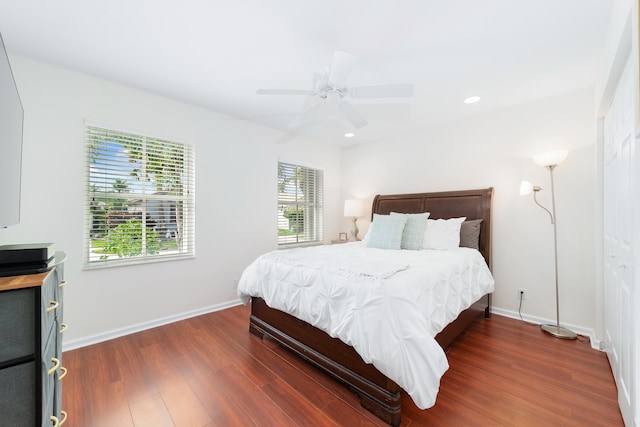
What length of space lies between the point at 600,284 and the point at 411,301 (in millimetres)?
2085

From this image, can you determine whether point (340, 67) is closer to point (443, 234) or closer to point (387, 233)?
point (387, 233)

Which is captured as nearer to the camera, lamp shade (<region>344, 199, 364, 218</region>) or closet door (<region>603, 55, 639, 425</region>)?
closet door (<region>603, 55, 639, 425</region>)

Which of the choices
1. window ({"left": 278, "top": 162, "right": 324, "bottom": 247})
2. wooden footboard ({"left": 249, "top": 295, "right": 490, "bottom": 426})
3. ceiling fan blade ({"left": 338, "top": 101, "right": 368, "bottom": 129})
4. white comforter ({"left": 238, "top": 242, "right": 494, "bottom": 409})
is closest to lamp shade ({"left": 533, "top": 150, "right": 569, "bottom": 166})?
white comforter ({"left": 238, "top": 242, "right": 494, "bottom": 409})

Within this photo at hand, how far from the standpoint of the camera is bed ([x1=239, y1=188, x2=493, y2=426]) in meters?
1.67

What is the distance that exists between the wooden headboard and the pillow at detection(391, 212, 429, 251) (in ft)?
1.53

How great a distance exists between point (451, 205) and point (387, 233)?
1.04m

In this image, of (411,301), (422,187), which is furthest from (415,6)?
(422,187)

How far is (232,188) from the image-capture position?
12.0 ft

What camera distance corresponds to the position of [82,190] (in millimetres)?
2566

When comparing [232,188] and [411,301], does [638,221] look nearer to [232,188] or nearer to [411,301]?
[411,301]

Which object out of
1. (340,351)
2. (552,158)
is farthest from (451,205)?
(340,351)

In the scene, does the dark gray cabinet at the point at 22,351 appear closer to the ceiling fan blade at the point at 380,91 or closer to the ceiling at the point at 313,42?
the ceiling at the point at 313,42

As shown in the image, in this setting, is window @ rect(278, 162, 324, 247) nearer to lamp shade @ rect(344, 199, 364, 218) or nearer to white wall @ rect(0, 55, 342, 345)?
white wall @ rect(0, 55, 342, 345)

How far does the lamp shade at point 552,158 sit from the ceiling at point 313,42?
71cm
